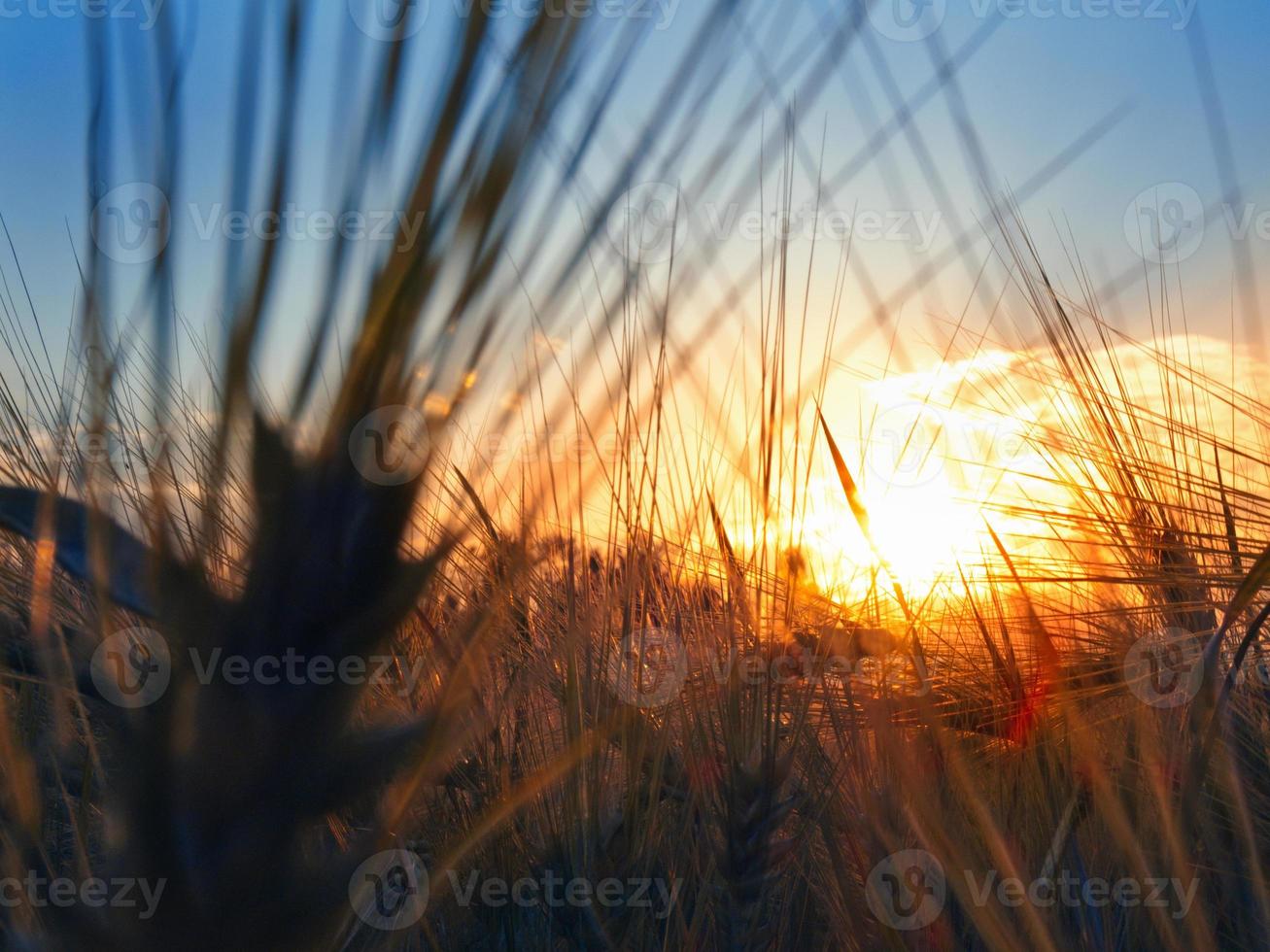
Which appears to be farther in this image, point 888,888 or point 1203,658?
point 888,888

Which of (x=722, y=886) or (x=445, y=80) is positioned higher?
(x=445, y=80)

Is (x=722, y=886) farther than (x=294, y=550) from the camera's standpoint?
Yes

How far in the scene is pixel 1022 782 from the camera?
1.49m

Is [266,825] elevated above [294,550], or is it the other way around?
[294,550]

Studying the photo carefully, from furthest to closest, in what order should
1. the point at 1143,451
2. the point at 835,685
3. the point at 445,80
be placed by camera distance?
the point at 835,685 → the point at 1143,451 → the point at 445,80

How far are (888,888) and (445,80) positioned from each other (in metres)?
1.14

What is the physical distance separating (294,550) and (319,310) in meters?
0.11

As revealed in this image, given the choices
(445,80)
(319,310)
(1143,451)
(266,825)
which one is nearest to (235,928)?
(266,825)

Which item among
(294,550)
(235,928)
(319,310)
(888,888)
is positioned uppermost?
(319,310)

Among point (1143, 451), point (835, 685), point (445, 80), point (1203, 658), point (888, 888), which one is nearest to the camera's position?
point (445, 80)

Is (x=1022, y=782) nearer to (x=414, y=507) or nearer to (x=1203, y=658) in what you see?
(x=1203, y=658)

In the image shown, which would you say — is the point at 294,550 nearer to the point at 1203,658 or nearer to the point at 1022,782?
the point at 1203,658

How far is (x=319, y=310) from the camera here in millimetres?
425

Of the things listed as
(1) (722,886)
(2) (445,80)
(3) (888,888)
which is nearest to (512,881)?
(1) (722,886)
